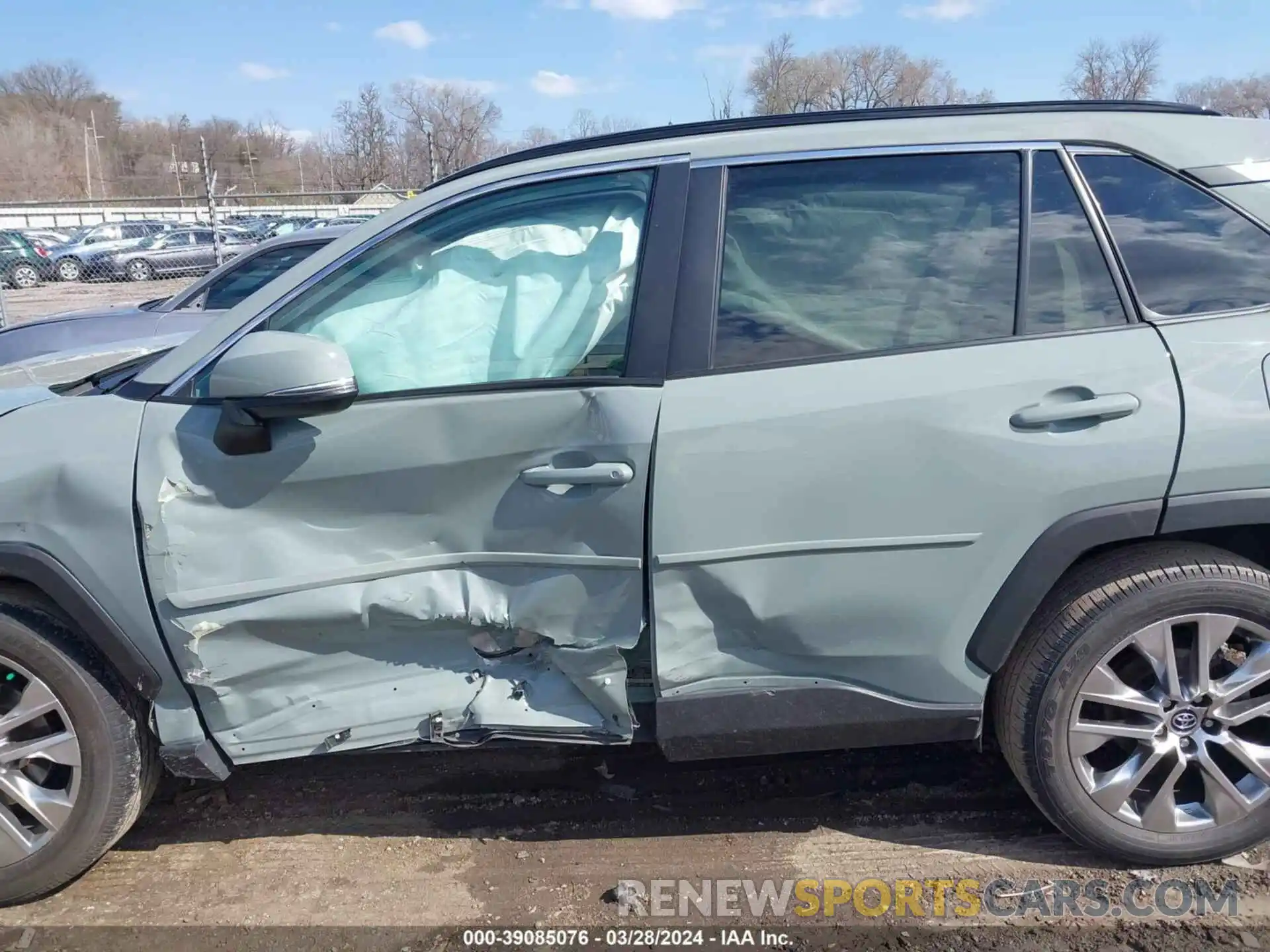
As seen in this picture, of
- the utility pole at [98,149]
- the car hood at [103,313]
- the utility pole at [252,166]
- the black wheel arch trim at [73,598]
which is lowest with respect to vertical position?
the black wheel arch trim at [73,598]

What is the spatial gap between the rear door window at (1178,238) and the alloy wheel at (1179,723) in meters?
0.84

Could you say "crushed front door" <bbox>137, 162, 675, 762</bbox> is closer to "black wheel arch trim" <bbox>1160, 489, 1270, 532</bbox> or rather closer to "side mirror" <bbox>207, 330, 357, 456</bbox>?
"side mirror" <bbox>207, 330, 357, 456</bbox>

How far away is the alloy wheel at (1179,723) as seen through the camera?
7.88 ft

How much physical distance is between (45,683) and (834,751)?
7.79 feet

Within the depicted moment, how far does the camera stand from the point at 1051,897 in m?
2.50

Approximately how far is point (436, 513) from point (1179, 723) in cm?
203

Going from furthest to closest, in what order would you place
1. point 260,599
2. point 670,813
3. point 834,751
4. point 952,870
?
1. point 834,751
2. point 670,813
3. point 952,870
4. point 260,599

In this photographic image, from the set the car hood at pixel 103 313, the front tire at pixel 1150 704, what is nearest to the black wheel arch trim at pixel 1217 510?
the front tire at pixel 1150 704

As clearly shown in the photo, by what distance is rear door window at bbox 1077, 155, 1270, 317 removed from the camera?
2375 millimetres

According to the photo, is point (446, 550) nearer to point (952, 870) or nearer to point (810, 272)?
point (810, 272)

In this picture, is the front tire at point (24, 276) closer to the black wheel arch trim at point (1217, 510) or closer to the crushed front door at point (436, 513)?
the crushed front door at point (436, 513)

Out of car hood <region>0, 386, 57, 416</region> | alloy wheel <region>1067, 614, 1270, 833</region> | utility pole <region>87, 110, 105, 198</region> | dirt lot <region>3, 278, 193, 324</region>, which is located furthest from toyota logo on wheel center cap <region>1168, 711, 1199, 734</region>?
utility pole <region>87, 110, 105, 198</region>

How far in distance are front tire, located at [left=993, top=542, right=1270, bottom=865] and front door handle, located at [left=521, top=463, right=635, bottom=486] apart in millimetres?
1162

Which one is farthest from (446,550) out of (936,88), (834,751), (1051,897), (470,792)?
(936,88)
